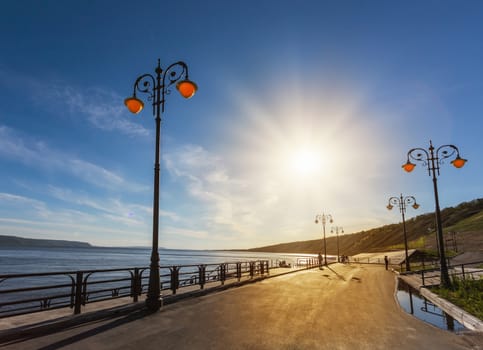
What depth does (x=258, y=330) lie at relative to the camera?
653 centimetres

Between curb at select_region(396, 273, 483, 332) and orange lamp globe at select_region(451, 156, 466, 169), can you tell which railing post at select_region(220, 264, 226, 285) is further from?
orange lamp globe at select_region(451, 156, 466, 169)

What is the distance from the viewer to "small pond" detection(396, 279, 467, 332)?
24.2ft

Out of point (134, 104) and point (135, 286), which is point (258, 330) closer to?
point (135, 286)

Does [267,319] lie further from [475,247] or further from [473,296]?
[475,247]

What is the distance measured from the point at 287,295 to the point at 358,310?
3.47 meters

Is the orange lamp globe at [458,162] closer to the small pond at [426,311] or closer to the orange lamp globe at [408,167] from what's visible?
the orange lamp globe at [408,167]

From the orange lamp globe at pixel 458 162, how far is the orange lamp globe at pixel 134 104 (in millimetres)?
13497

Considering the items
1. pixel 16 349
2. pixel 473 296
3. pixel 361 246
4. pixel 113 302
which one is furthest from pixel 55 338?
pixel 361 246

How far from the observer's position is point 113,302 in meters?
8.77

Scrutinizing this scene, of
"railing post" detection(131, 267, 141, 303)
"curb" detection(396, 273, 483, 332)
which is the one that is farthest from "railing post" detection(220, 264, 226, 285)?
"curb" detection(396, 273, 483, 332)

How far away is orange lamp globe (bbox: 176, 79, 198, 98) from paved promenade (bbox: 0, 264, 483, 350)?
20.1 feet

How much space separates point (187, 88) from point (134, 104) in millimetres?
1753

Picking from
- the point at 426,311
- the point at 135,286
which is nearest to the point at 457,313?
the point at 426,311

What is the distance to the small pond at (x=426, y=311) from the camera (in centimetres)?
737
